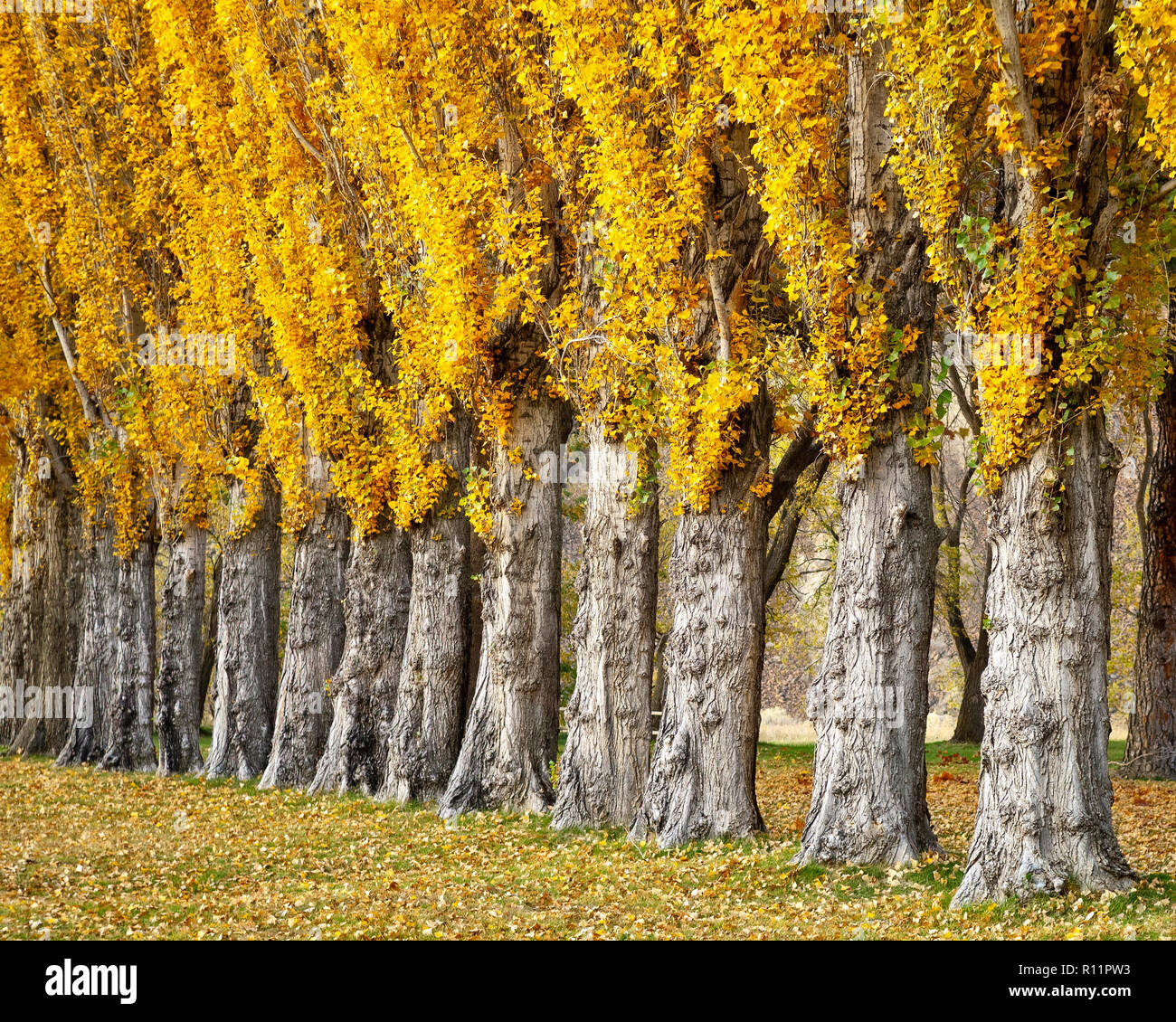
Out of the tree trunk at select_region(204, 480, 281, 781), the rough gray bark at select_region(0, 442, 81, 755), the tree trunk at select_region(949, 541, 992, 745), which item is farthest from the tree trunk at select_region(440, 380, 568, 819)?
the rough gray bark at select_region(0, 442, 81, 755)

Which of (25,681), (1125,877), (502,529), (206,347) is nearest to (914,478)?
(1125,877)

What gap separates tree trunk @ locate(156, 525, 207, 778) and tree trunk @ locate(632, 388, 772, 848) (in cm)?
1093

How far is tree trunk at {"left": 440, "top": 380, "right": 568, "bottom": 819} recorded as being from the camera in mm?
14828

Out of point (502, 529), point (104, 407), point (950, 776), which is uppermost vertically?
point (104, 407)

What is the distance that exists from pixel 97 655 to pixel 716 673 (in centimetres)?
1465

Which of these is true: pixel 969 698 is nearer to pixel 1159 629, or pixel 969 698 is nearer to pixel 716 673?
pixel 1159 629

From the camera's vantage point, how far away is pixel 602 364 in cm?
1344

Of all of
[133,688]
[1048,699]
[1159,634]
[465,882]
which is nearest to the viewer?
[1048,699]

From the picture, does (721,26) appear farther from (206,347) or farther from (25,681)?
(25,681)

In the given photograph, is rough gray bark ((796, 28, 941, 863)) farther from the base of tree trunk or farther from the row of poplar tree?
the base of tree trunk

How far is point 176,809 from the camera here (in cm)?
1647

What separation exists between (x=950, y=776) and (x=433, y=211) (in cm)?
1190
